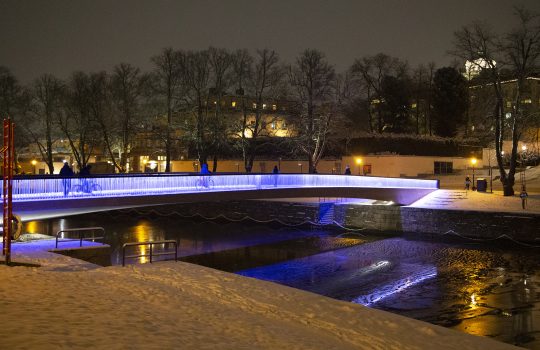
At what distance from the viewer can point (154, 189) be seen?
23.1m

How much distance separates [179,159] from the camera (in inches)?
2707

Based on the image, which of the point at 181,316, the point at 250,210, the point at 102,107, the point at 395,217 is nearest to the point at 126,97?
the point at 102,107

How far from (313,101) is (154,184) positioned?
32.2 metres

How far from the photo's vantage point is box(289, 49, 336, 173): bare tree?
170 ft

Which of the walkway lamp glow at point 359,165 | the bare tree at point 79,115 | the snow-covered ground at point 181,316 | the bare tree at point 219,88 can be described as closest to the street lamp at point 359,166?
the walkway lamp glow at point 359,165

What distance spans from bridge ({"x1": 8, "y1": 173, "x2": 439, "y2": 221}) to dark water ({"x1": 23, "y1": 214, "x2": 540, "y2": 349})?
139 inches

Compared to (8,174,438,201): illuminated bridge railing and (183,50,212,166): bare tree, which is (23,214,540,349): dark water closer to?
(8,174,438,201): illuminated bridge railing

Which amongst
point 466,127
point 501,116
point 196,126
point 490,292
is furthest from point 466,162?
point 490,292

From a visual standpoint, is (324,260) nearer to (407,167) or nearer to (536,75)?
(536,75)

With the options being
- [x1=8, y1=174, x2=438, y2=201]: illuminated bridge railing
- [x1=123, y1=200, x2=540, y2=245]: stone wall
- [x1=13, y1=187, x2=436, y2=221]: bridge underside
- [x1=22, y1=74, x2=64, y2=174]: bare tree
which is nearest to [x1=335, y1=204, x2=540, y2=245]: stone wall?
[x1=123, y1=200, x2=540, y2=245]: stone wall

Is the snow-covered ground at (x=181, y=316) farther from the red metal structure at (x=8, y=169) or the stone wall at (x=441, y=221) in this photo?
the stone wall at (x=441, y=221)

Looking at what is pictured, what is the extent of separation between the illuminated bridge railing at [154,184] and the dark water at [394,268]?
152 inches

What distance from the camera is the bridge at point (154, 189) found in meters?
19.5

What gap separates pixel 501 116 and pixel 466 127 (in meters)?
30.5
